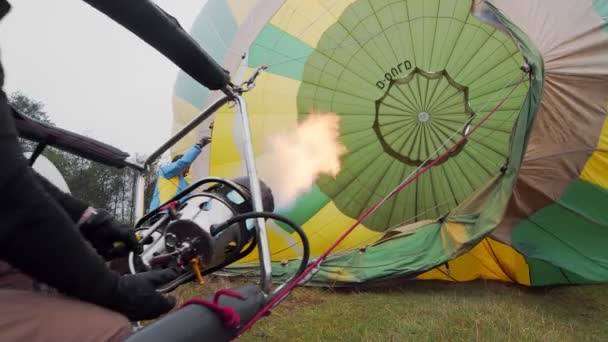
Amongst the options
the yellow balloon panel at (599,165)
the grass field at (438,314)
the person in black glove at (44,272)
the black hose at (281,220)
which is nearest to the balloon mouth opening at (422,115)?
the yellow balloon panel at (599,165)

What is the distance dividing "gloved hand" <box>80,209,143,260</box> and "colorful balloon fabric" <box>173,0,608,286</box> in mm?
2030

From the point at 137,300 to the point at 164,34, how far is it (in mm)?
608

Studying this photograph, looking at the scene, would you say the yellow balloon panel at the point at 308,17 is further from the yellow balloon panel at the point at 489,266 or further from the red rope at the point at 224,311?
the red rope at the point at 224,311

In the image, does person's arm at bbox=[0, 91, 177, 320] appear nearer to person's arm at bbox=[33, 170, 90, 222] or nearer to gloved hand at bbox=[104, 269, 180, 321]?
gloved hand at bbox=[104, 269, 180, 321]

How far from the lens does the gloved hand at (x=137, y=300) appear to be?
0.72 m

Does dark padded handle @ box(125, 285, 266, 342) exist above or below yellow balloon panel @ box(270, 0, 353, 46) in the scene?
below

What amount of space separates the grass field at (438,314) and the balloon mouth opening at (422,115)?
993 mm

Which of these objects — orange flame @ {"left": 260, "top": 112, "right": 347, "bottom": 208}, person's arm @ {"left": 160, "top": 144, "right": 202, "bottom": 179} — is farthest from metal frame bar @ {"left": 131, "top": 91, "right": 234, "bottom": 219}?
orange flame @ {"left": 260, "top": 112, "right": 347, "bottom": 208}

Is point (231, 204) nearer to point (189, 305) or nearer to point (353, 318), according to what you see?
point (189, 305)

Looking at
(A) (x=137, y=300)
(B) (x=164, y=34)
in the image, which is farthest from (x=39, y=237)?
(B) (x=164, y=34)

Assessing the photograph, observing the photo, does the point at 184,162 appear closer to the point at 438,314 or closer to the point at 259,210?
the point at 438,314

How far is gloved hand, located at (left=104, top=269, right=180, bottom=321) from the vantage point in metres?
0.72

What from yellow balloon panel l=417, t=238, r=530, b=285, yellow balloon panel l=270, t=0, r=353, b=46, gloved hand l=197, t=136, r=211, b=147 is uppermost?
yellow balloon panel l=270, t=0, r=353, b=46

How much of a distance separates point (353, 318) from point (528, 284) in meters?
1.42
